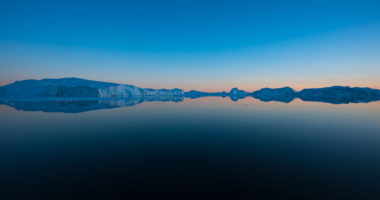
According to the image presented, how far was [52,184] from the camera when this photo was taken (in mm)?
5645

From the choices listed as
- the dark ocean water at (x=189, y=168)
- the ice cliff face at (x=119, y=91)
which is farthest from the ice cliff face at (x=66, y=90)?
the dark ocean water at (x=189, y=168)

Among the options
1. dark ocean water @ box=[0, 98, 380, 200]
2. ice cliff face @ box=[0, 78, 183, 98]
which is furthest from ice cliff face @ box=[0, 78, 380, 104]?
dark ocean water @ box=[0, 98, 380, 200]

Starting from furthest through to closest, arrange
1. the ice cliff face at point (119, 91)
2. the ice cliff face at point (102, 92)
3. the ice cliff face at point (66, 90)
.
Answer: the ice cliff face at point (119, 91) < the ice cliff face at point (66, 90) < the ice cliff face at point (102, 92)

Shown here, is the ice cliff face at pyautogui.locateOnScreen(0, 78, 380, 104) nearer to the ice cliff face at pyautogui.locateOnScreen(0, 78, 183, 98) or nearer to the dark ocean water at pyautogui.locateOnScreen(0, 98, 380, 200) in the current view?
the ice cliff face at pyautogui.locateOnScreen(0, 78, 183, 98)

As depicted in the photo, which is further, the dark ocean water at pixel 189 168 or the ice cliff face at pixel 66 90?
the ice cliff face at pixel 66 90

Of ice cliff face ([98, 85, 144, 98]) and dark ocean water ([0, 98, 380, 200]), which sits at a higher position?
ice cliff face ([98, 85, 144, 98])

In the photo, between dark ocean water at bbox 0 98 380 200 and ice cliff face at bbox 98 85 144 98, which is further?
ice cliff face at bbox 98 85 144 98

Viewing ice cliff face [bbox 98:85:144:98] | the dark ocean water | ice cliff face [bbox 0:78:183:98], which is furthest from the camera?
ice cliff face [bbox 98:85:144:98]

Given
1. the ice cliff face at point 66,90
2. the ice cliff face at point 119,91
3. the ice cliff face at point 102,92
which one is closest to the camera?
the ice cliff face at point 102,92

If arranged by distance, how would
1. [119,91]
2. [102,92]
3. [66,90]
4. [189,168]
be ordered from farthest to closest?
[119,91] < [102,92] < [66,90] < [189,168]

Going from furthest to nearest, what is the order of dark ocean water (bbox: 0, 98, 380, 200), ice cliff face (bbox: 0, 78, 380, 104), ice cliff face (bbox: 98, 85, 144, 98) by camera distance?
ice cliff face (bbox: 98, 85, 144, 98), ice cliff face (bbox: 0, 78, 380, 104), dark ocean water (bbox: 0, 98, 380, 200)

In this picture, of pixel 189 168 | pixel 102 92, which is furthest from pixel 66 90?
pixel 189 168

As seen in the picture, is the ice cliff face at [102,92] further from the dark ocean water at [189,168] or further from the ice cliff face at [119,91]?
the dark ocean water at [189,168]

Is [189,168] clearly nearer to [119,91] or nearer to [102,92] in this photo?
[102,92]
